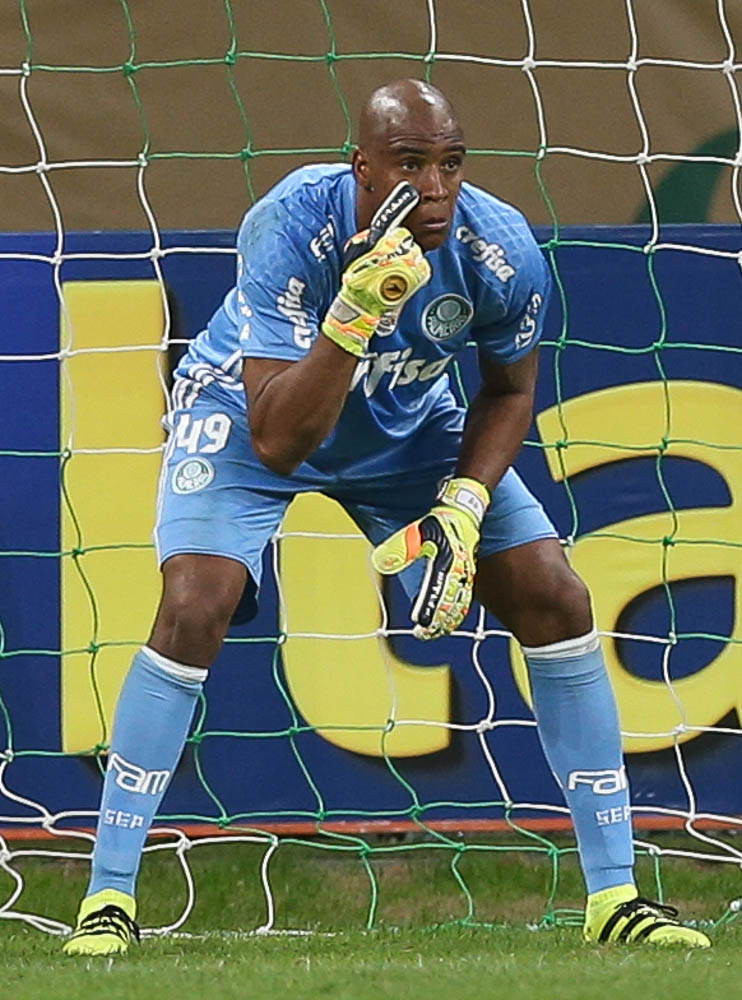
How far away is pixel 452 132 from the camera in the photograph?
145 inches

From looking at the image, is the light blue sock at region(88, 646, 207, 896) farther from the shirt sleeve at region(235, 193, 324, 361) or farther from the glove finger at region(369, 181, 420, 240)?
the glove finger at region(369, 181, 420, 240)

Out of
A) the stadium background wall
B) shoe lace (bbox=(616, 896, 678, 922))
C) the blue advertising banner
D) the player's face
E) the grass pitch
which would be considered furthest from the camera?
the stadium background wall

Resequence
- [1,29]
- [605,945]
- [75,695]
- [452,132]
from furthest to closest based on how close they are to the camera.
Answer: [1,29] < [75,695] < [605,945] < [452,132]

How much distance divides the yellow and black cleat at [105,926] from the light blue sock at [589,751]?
914 mm

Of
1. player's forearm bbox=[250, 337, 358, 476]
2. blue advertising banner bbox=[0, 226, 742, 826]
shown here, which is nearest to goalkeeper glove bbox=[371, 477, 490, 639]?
player's forearm bbox=[250, 337, 358, 476]

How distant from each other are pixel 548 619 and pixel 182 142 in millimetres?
2272

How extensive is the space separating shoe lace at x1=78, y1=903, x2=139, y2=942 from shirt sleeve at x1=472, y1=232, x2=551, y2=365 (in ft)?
4.27

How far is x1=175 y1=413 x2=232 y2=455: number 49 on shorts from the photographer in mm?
4020

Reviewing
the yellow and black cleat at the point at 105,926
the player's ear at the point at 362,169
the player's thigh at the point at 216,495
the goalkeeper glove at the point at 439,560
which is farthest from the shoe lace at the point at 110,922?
the player's ear at the point at 362,169

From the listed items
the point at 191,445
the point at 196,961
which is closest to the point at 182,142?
the point at 191,445

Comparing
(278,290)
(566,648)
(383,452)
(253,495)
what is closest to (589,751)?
(566,648)

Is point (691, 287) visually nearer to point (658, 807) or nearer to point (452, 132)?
point (658, 807)

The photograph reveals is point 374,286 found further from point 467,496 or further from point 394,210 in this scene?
point 467,496

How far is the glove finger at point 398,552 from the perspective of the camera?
376 cm
